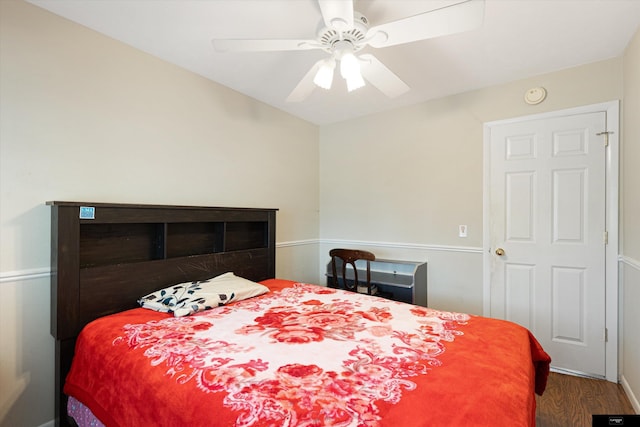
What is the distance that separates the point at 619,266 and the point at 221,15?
3.20m

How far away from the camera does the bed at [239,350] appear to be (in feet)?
3.08

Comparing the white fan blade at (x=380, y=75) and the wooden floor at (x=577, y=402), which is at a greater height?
the white fan blade at (x=380, y=75)

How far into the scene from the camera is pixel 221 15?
1.80 m

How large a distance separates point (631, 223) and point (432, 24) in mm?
1945

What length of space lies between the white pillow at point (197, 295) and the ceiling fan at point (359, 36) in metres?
1.42

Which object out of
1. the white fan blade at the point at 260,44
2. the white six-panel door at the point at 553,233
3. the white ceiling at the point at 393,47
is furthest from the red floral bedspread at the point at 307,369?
the white ceiling at the point at 393,47

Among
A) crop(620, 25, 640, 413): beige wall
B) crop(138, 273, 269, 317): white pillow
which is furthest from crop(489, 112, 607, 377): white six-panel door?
crop(138, 273, 269, 317): white pillow

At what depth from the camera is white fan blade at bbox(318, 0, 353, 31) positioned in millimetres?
1283

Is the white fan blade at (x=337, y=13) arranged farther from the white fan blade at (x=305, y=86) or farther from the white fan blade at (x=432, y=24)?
the white fan blade at (x=305, y=86)

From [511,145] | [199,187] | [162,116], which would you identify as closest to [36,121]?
[162,116]


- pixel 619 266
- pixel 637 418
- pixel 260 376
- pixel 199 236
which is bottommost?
pixel 637 418

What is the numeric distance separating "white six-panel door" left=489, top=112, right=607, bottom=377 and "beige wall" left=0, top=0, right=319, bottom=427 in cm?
244

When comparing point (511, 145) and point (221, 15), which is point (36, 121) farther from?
point (511, 145)

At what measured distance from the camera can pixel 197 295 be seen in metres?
1.91
